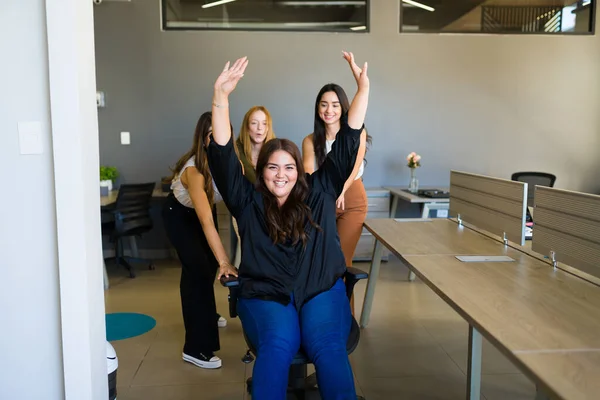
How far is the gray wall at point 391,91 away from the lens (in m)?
5.62

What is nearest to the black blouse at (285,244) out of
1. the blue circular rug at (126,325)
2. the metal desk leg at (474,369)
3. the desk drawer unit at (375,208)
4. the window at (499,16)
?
the metal desk leg at (474,369)

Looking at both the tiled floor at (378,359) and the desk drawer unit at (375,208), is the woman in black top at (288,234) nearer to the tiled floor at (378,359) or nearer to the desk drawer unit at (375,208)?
the tiled floor at (378,359)

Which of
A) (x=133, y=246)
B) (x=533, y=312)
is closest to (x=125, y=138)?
(x=133, y=246)

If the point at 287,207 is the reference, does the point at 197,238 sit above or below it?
below

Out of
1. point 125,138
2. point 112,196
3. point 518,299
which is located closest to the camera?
point 518,299

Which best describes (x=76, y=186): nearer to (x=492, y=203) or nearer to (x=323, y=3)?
(x=492, y=203)

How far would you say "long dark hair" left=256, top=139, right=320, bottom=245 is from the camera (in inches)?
91.2

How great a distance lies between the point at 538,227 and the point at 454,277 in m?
0.62

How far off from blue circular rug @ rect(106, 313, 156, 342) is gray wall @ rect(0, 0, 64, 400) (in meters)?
1.47

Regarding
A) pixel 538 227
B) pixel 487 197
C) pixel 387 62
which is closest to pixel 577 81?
pixel 387 62

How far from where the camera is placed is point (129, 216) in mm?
5113

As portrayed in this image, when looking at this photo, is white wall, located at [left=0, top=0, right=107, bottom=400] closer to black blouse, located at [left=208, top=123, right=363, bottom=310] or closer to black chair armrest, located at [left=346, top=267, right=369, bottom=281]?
black blouse, located at [left=208, top=123, right=363, bottom=310]

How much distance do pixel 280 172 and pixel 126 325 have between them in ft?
6.93

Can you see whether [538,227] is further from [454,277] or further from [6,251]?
[6,251]
